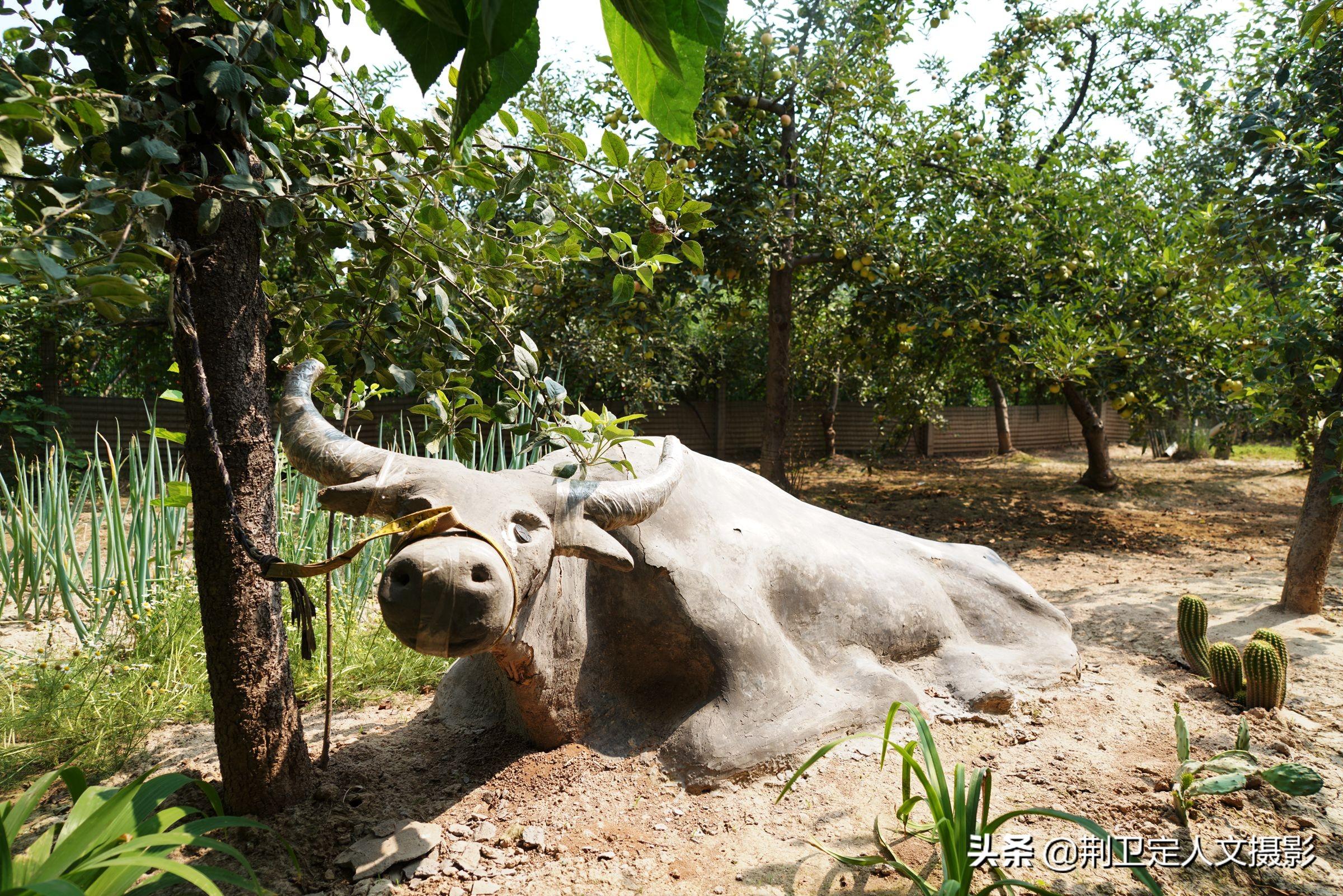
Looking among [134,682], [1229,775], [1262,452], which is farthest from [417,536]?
[1262,452]

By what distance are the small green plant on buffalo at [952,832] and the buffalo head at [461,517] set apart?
3.09 ft

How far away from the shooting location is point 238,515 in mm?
2125

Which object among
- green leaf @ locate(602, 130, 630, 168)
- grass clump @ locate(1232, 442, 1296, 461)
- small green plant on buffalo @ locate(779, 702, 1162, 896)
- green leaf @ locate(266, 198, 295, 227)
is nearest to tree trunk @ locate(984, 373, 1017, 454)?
grass clump @ locate(1232, 442, 1296, 461)

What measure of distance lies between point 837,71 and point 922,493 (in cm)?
505

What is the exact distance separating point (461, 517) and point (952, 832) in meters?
1.51

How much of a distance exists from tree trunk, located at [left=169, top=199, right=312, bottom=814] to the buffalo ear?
0.88 meters

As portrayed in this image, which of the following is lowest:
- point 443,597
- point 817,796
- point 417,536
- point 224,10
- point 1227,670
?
point 817,796

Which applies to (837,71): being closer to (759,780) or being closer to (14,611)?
(759,780)

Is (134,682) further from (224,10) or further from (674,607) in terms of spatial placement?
(224,10)

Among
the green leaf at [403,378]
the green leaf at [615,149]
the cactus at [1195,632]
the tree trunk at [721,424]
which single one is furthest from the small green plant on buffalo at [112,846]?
the tree trunk at [721,424]

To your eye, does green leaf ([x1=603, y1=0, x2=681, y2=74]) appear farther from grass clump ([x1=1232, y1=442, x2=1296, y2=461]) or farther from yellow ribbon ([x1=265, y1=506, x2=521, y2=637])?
grass clump ([x1=1232, y1=442, x2=1296, y2=461])

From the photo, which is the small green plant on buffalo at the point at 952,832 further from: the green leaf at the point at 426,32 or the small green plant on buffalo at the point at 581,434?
the green leaf at the point at 426,32

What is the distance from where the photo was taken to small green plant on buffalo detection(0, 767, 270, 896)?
1.60 m

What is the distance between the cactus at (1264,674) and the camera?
3.14 meters
